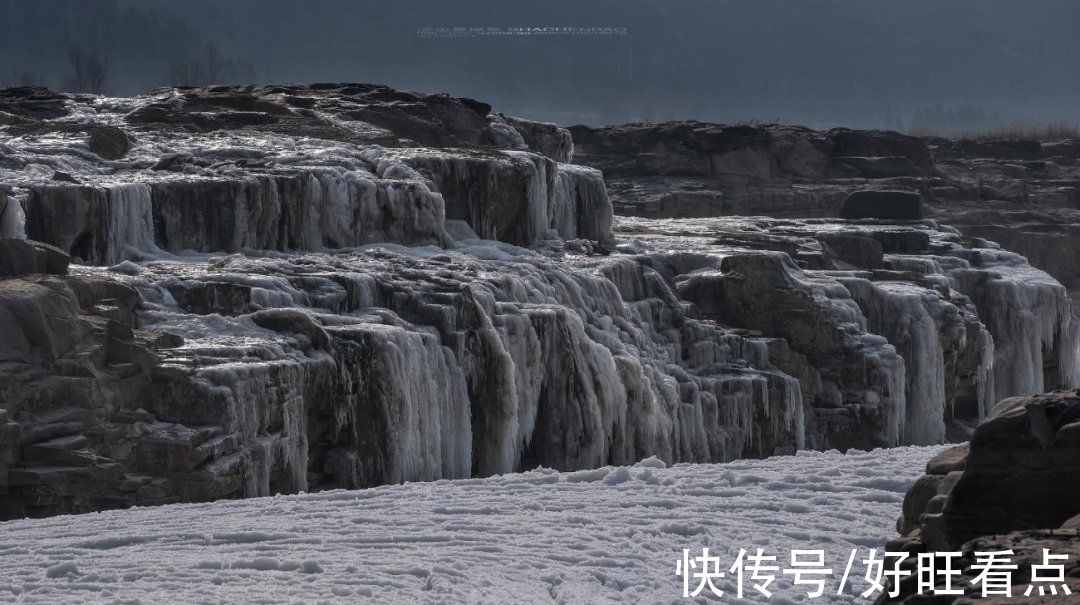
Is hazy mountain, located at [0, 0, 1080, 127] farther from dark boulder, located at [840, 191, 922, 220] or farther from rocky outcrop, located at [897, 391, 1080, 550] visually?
rocky outcrop, located at [897, 391, 1080, 550]

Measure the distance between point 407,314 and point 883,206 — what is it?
2212cm

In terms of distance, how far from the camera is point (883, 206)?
131 ft

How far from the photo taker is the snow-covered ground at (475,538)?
10641mm

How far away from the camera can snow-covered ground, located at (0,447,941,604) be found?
10641mm

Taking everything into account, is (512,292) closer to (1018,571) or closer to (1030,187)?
(1018,571)

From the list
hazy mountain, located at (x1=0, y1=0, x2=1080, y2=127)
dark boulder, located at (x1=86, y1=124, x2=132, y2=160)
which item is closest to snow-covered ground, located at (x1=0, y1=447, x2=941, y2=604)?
dark boulder, located at (x1=86, y1=124, x2=132, y2=160)

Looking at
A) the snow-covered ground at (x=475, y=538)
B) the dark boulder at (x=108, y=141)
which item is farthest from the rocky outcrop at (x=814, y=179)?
the snow-covered ground at (x=475, y=538)

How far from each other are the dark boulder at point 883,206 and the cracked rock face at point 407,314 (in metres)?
3.07

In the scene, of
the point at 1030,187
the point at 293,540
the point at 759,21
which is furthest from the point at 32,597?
the point at 759,21

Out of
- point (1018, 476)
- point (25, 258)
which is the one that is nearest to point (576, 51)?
point (25, 258)

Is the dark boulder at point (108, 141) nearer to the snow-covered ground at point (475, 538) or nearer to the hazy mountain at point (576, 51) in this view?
the snow-covered ground at point (475, 538)

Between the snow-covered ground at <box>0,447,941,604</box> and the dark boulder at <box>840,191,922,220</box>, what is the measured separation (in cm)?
2524

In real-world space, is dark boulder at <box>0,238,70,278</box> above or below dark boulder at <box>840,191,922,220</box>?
above

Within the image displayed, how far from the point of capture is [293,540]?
12102 millimetres
